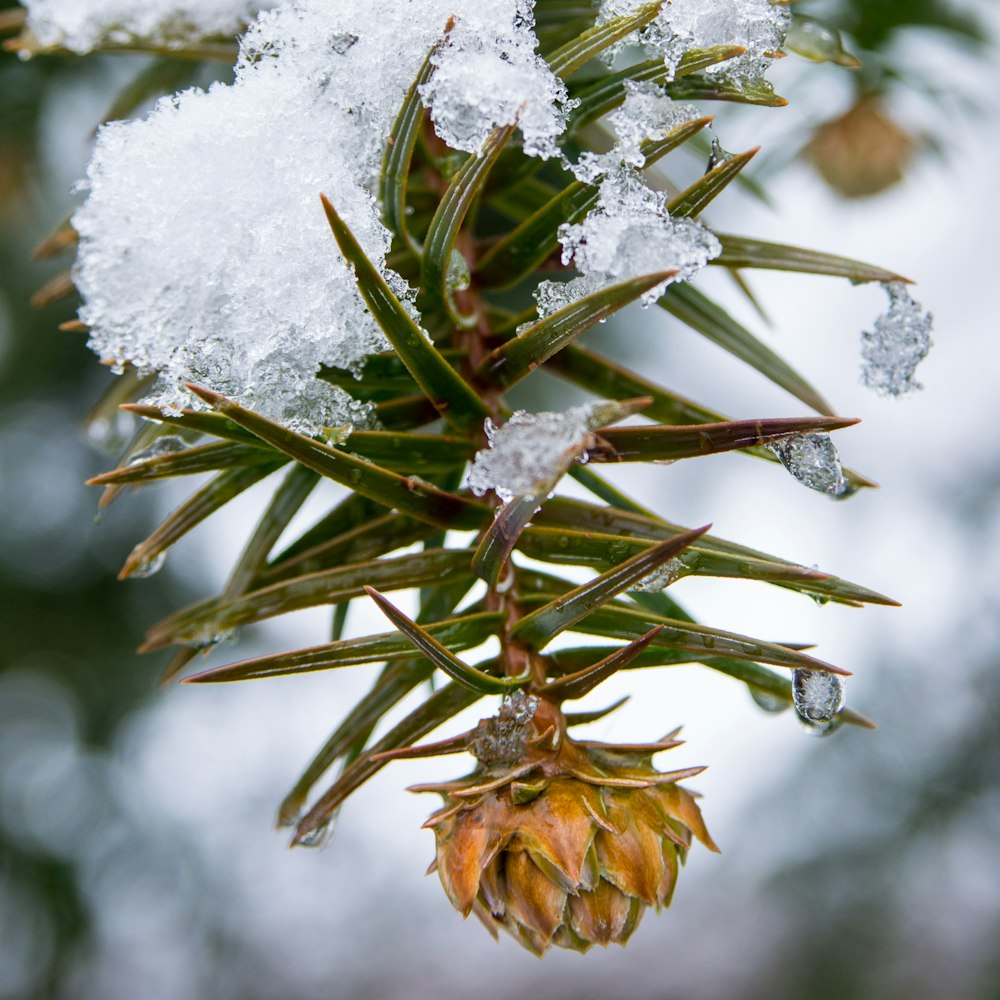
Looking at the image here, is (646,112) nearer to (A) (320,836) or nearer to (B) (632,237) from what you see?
(B) (632,237)

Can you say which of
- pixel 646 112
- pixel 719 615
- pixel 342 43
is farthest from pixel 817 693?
pixel 719 615

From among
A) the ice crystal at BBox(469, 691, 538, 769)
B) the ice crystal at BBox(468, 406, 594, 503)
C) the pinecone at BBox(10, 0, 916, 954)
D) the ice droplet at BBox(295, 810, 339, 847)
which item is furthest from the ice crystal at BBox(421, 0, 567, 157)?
the ice droplet at BBox(295, 810, 339, 847)

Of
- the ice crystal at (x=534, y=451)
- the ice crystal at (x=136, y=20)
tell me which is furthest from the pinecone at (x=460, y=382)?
the ice crystal at (x=136, y=20)

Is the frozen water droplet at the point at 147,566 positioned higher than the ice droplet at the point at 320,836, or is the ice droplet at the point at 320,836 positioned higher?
the frozen water droplet at the point at 147,566

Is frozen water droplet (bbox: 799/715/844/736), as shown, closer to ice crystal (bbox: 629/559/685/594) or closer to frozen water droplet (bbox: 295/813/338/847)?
ice crystal (bbox: 629/559/685/594)

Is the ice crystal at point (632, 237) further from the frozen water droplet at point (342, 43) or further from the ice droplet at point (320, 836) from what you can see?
the ice droplet at point (320, 836)
